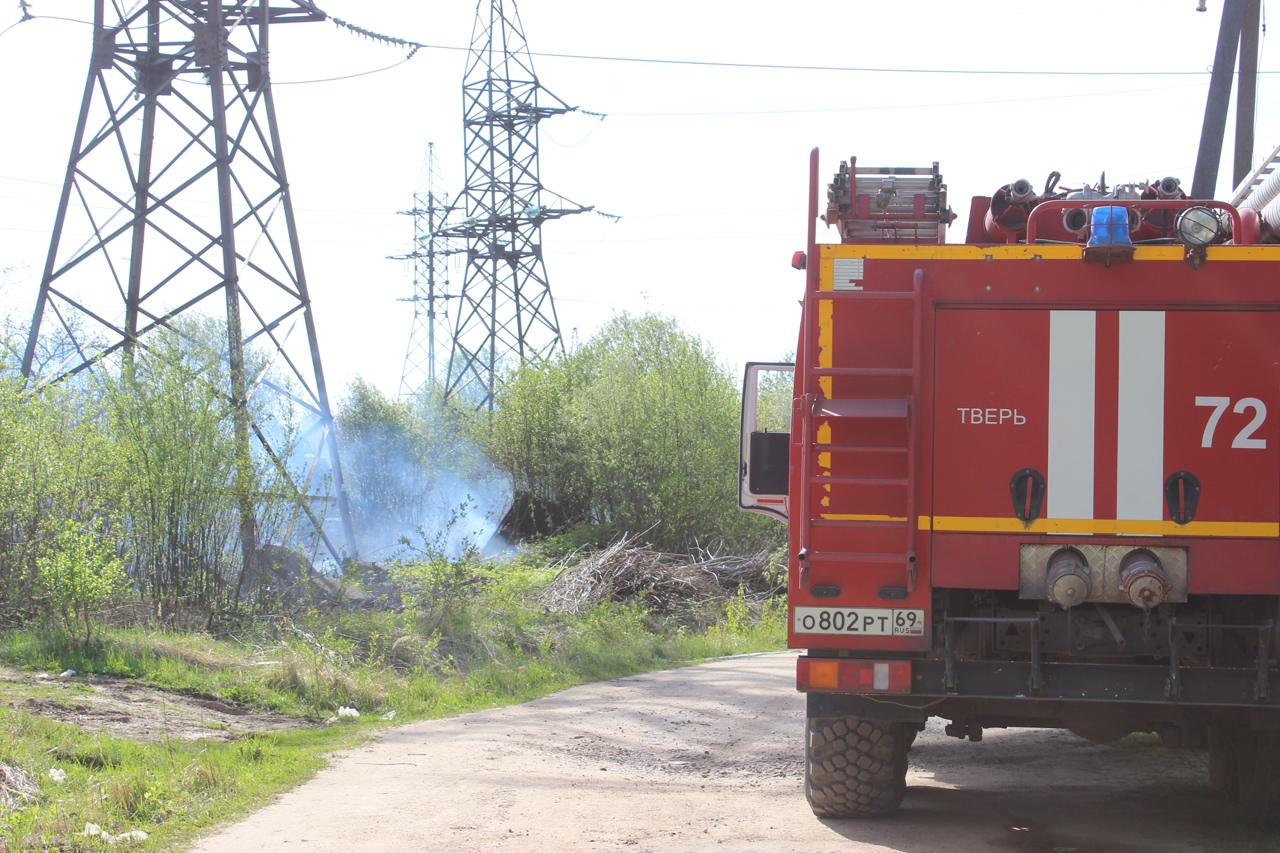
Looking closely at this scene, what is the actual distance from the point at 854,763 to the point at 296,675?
→ 674cm

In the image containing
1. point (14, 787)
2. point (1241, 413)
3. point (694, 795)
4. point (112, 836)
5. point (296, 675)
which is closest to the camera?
point (1241, 413)

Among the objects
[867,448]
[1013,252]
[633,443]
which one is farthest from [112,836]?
[633,443]

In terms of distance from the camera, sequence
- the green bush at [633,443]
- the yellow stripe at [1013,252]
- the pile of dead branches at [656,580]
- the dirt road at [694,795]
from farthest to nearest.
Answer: the green bush at [633,443] → the pile of dead branches at [656,580] → the dirt road at [694,795] → the yellow stripe at [1013,252]

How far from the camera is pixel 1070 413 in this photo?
5.47 metres

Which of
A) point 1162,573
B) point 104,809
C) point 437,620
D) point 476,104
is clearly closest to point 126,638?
point 437,620

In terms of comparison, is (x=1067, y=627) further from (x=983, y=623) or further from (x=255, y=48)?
(x=255, y=48)

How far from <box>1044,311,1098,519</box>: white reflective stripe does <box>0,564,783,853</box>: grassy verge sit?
15.5ft

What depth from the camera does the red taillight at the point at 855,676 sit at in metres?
5.47

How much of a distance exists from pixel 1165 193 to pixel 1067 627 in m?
2.78

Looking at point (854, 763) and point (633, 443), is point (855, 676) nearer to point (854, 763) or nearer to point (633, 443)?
point (854, 763)

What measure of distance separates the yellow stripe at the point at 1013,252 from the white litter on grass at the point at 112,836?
439 cm

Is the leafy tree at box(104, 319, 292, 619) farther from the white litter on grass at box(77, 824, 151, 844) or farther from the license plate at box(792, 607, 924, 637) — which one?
the license plate at box(792, 607, 924, 637)

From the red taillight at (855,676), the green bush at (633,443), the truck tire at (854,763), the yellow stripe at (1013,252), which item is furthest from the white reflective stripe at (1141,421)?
the green bush at (633,443)

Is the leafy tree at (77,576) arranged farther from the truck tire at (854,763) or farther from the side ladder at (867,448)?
the side ladder at (867,448)
